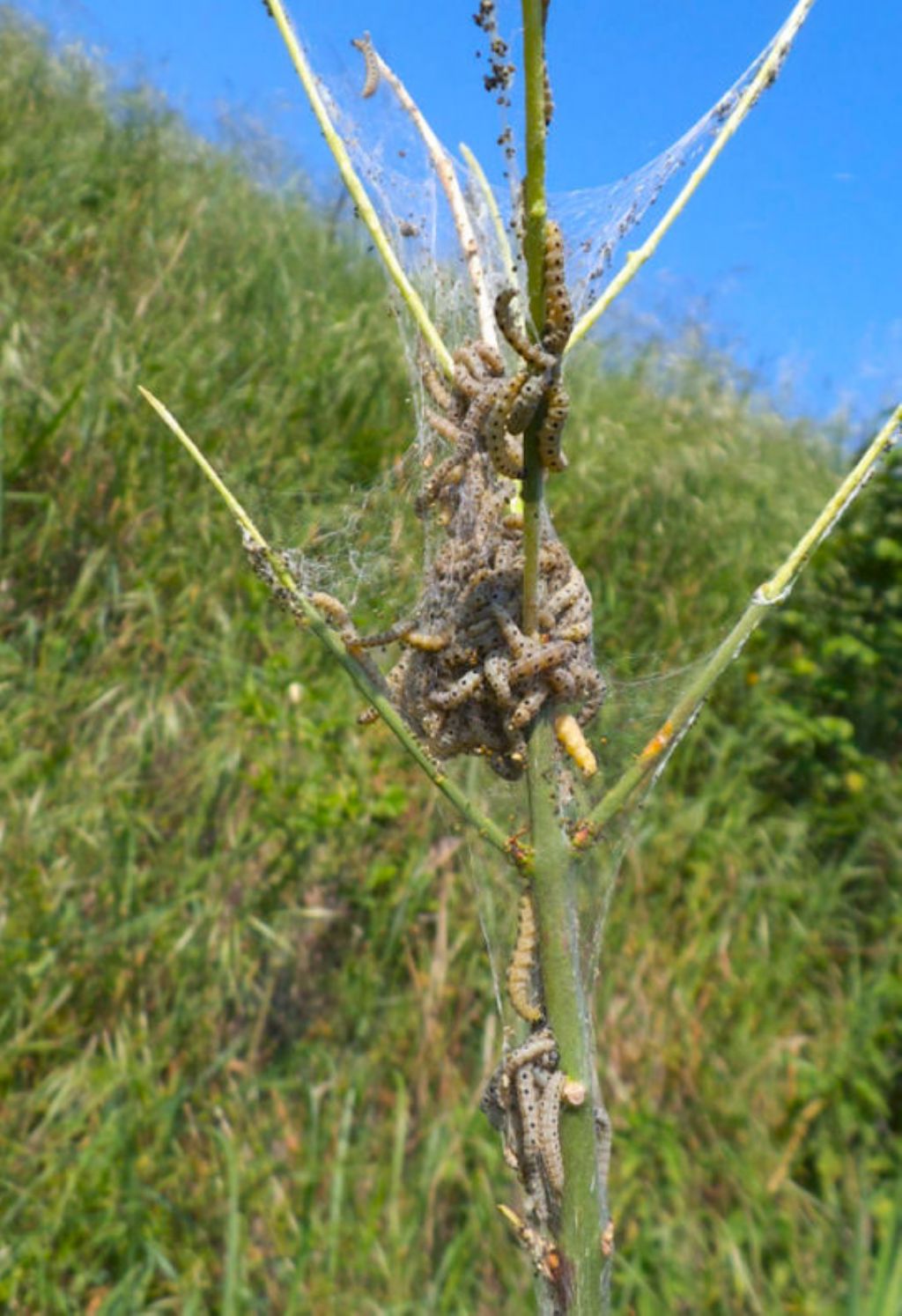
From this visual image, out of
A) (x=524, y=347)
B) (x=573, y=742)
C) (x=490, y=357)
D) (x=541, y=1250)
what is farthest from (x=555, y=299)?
(x=541, y=1250)

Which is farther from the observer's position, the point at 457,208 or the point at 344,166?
the point at 457,208

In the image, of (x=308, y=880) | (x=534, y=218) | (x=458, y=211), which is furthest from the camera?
(x=308, y=880)

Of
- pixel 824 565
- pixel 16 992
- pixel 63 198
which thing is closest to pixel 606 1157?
pixel 16 992

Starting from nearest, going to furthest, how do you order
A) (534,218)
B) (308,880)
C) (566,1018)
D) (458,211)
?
1. (534,218)
2. (566,1018)
3. (458,211)
4. (308,880)

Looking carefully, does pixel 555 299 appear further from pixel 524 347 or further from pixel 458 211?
pixel 458 211

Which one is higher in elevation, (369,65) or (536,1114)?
(369,65)

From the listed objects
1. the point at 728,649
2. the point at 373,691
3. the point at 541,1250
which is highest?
the point at 728,649
